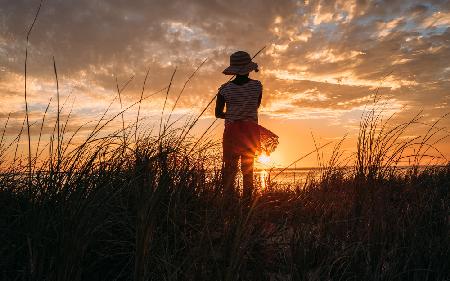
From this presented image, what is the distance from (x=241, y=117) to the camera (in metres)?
5.15

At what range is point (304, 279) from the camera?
207cm

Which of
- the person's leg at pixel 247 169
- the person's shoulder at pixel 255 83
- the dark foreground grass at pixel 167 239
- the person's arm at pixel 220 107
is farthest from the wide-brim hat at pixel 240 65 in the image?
the dark foreground grass at pixel 167 239

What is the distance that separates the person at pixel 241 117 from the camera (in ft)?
16.7

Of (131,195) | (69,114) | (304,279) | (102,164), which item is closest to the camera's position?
(304,279)

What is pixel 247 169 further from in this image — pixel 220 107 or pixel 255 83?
pixel 255 83

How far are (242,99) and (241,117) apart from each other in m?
0.22

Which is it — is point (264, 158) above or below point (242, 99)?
below

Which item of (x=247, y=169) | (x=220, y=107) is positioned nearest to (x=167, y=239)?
(x=247, y=169)

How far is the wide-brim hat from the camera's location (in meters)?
5.05

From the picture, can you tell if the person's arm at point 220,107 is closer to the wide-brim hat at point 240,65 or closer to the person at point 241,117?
the person at point 241,117

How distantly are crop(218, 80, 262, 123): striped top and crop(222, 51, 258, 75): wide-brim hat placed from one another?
176mm

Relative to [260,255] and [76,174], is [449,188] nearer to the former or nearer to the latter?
[260,255]

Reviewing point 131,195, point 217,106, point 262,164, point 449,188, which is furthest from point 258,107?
point 131,195

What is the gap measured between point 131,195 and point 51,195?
1.74ft
